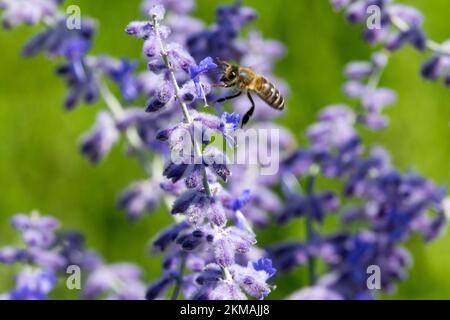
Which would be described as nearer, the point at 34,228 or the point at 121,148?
the point at 34,228

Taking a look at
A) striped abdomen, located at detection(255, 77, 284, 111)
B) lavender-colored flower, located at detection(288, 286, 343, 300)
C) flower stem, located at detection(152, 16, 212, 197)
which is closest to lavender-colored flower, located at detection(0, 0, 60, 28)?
striped abdomen, located at detection(255, 77, 284, 111)

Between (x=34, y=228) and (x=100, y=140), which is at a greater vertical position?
(x=100, y=140)

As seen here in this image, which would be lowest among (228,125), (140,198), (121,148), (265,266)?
(265,266)

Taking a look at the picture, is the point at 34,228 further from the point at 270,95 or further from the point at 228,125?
the point at 228,125

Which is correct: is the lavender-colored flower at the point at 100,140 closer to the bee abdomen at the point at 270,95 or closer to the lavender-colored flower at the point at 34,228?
the lavender-colored flower at the point at 34,228

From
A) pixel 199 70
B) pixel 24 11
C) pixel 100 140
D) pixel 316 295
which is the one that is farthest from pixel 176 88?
pixel 100 140

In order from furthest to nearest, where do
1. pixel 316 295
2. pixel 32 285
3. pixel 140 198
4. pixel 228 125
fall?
pixel 140 198 → pixel 316 295 → pixel 32 285 → pixel 228 125

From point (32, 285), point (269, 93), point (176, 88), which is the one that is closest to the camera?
point (176, 88)
